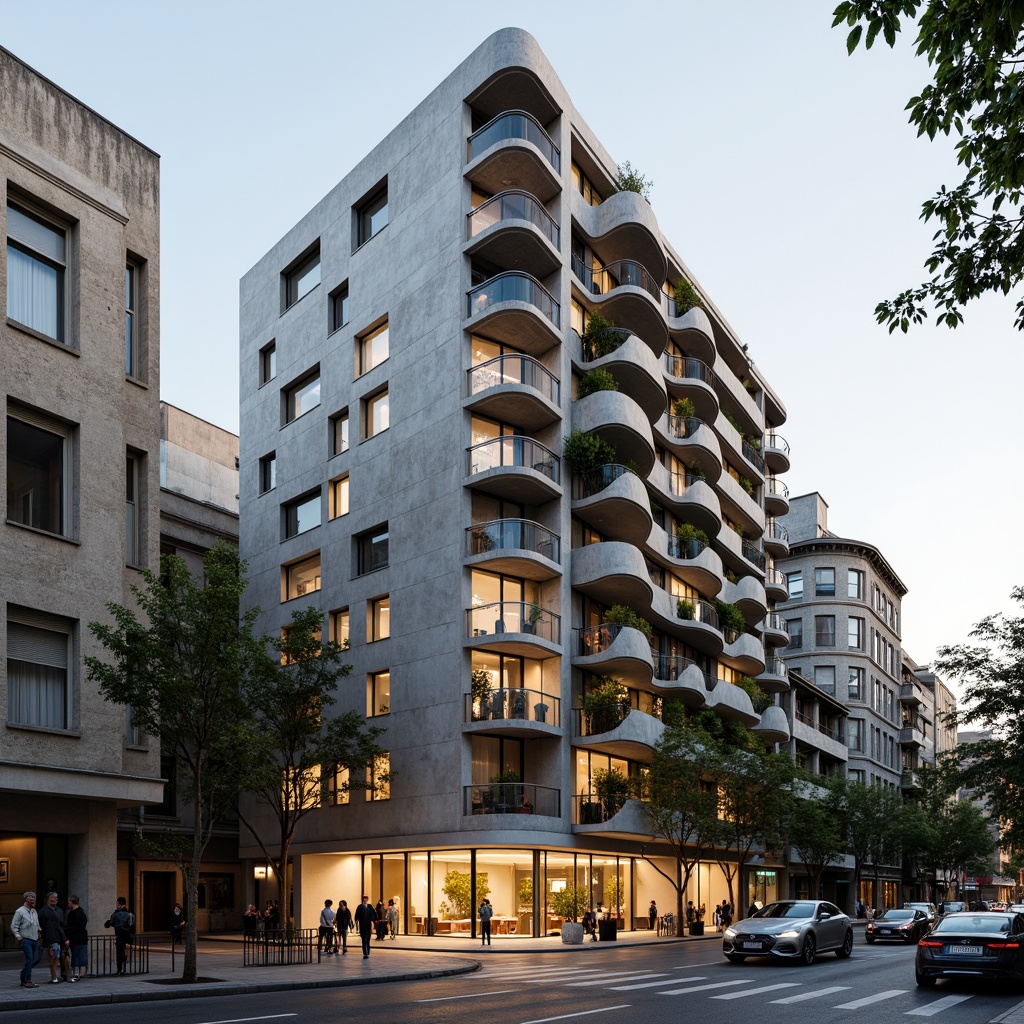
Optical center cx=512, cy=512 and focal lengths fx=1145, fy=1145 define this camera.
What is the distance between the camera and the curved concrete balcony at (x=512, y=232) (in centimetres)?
3978

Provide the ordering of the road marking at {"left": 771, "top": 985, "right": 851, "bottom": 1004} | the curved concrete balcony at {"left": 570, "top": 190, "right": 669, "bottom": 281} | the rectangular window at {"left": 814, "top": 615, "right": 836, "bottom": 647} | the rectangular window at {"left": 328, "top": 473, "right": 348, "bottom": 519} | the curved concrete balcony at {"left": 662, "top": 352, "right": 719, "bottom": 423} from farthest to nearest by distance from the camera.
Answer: the rectangular window at {"left": 814, "top": 615, "right": 836, "bottom": 647}, the curved concrete balcony at {"left": 662, "top": 352, "right": 719, "bottom": 423}, the rectangular window at {"left": 328, "top": 473, "right": 348, "bottom": 519}, the curved concrete balcony at {"left": 570, "top": 190, "right": 669, "bottom": 281}, the road marking at {"left": 771, "top": 985, "right": 851, "bottom": 1004}

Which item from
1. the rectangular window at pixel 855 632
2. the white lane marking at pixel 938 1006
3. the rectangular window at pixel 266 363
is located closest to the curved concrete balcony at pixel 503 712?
the white lane marking at pixel 938 1006

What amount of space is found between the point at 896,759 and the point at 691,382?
55899mm

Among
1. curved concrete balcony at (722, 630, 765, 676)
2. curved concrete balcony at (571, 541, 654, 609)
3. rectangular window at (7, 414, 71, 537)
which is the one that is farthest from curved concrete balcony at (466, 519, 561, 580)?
curved concrete balcony at (722, 630, 765, 676)

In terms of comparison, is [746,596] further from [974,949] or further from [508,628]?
[974,949]

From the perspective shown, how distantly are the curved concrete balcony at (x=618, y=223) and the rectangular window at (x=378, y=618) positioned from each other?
16562 millimetres

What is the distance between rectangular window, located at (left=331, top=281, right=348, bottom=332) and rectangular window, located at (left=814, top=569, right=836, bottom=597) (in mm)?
51544

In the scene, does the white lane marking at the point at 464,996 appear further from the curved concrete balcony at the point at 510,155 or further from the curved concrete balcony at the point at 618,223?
the curved concrete balcony at the point at 618,223

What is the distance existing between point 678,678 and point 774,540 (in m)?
24.3

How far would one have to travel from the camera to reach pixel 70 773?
23.9 meters

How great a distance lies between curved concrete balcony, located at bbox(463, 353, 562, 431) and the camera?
39031 mm

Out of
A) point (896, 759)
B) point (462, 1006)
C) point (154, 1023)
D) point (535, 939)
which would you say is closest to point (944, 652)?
point (535, 939)

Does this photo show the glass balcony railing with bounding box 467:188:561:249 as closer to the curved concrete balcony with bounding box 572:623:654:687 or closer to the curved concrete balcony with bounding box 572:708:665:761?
the curved concrete balcony with bounding box 572:623:654:687

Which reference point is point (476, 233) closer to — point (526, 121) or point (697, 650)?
point (526, 121)
